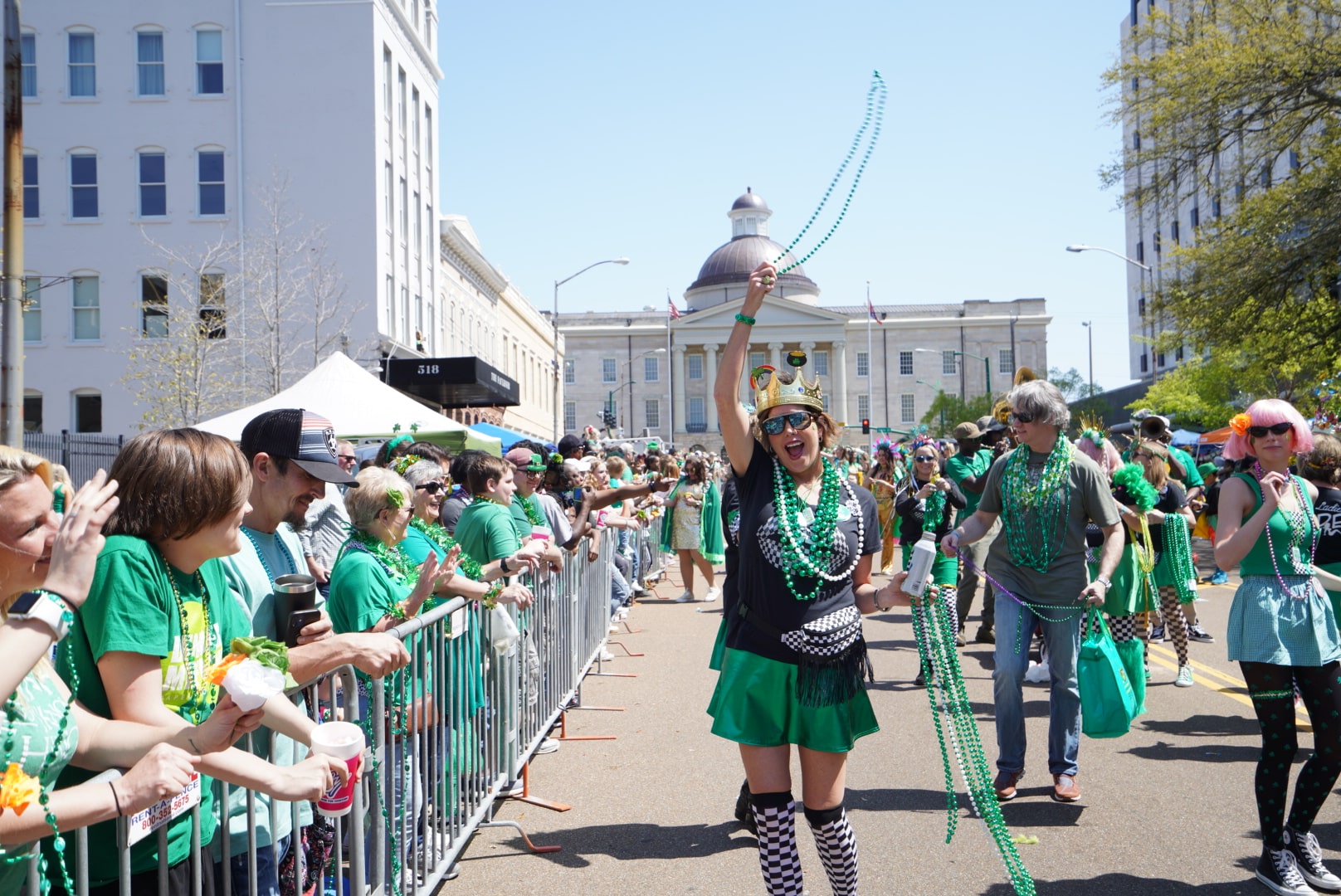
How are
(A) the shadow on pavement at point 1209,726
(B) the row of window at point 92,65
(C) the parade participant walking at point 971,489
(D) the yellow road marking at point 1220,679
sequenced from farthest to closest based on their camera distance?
1. (B) the row of window at point 92,65
2. (C) the parade participant walking at point 971,489
3. (D) the yellow road marking at point 1220,679
4. (A) the shadow on pavement at point 1209,726

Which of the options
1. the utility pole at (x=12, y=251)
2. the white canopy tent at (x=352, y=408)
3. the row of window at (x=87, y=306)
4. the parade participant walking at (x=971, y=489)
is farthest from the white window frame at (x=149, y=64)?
the parade participant walking at (x=971, y=489)

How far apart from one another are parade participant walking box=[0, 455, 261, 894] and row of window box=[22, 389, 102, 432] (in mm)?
32813

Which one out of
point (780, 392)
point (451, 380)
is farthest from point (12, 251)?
point (451, 380)

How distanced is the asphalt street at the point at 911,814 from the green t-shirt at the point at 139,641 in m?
2.31

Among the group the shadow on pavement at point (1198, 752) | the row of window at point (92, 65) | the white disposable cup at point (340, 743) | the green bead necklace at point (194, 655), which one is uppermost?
the row of window at point (92, 65)

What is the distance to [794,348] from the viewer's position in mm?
103375

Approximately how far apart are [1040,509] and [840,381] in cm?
9904

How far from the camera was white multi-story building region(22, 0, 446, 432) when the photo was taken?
32.1m

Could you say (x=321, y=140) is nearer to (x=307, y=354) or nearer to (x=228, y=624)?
(x=307, y=354)

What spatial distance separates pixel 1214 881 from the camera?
466 cm

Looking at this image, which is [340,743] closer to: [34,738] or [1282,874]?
[34,738]

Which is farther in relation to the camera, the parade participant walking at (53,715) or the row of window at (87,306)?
the row of window at (87,306)

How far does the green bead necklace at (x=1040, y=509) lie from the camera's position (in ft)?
18.9

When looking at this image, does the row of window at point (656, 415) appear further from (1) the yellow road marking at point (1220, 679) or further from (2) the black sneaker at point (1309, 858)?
(2) the black sneaker at point (1309, 858)
